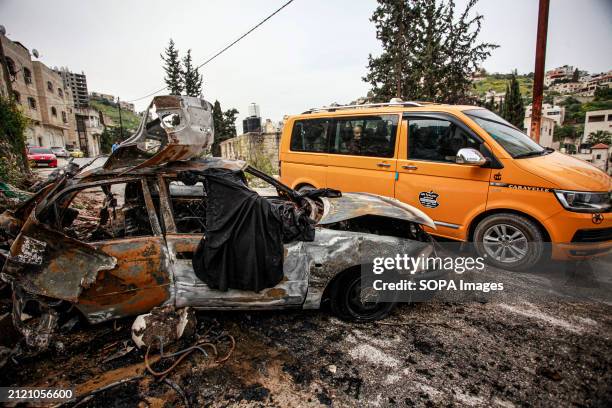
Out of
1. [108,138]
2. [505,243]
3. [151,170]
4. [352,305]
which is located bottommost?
[352,305]

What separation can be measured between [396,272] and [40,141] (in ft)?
142

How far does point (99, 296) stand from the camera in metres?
2.46

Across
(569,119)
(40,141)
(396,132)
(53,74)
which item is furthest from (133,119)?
(569,119)

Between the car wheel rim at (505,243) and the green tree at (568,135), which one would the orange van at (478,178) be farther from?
the green tree at (568,135)

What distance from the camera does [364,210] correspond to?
121 inches

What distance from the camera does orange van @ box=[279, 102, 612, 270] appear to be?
3.43 metres

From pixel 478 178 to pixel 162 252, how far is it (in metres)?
3.79

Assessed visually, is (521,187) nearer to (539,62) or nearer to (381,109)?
(381,109)

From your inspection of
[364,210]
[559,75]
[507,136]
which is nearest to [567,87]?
[559,75]

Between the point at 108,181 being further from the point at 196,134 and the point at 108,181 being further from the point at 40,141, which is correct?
the point at 40,141

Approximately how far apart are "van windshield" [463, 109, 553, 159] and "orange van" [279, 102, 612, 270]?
0.7 inches

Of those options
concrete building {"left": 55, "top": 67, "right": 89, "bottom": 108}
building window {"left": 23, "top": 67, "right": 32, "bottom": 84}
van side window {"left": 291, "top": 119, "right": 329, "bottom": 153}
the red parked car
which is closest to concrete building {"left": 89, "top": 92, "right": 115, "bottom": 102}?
concrete building {"left": 55, "top": 67, "right": 89, "bottom": 108}

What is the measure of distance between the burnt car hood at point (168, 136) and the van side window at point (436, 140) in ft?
9.68

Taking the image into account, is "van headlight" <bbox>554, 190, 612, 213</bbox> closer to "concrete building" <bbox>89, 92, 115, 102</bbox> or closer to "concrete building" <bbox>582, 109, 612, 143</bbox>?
"concrete building" <bbox>582, 109, 612, 143</bbox>
